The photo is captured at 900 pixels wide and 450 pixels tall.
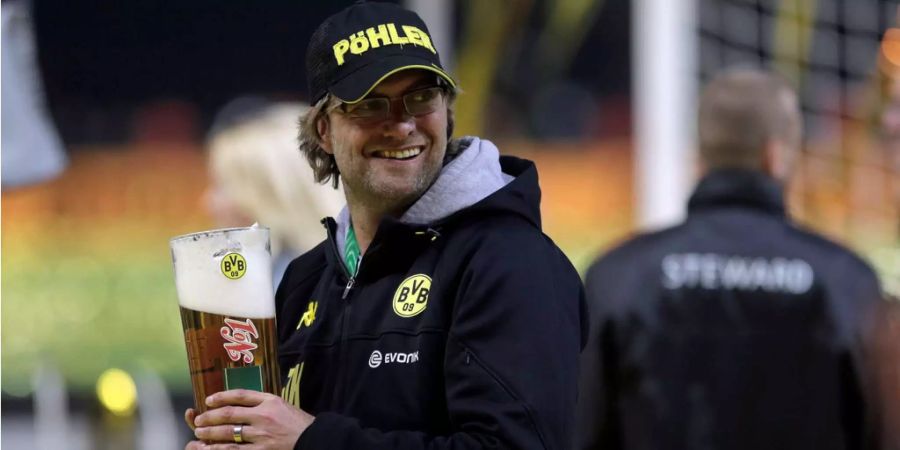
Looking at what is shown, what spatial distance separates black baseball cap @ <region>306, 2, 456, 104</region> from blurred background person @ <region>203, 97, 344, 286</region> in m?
1.57

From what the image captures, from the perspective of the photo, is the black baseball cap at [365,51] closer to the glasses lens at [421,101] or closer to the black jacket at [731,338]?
the glasses lens at [421,101]

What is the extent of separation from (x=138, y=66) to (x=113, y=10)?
313 mm

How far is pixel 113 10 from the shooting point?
25.0ft

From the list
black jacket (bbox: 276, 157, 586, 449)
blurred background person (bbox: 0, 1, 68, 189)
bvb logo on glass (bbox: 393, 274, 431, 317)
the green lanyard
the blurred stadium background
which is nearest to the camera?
black jacket (bbox: 276, 157, 586, 449)

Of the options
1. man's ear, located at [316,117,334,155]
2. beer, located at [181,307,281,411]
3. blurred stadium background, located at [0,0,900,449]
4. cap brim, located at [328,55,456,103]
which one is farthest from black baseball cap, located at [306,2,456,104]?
blurred stadium background, located at [0,0,900,449]

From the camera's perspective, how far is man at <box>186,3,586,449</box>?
228 centimetres

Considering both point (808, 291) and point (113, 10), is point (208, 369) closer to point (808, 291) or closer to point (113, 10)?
point (808, 291)

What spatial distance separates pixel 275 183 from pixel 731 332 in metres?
1.36

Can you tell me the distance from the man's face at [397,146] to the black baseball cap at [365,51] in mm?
34

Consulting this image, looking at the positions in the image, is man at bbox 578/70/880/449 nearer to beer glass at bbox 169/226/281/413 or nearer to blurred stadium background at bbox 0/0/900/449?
beer glass at bbox 169/226/281/413

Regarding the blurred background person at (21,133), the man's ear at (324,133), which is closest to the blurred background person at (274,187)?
the blurred background person at (21,133)

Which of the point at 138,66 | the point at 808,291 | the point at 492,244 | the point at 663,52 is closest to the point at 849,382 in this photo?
the point at 808,291

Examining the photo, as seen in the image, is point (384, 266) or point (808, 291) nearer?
point (384, 266)

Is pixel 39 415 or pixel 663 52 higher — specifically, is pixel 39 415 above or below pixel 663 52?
below
